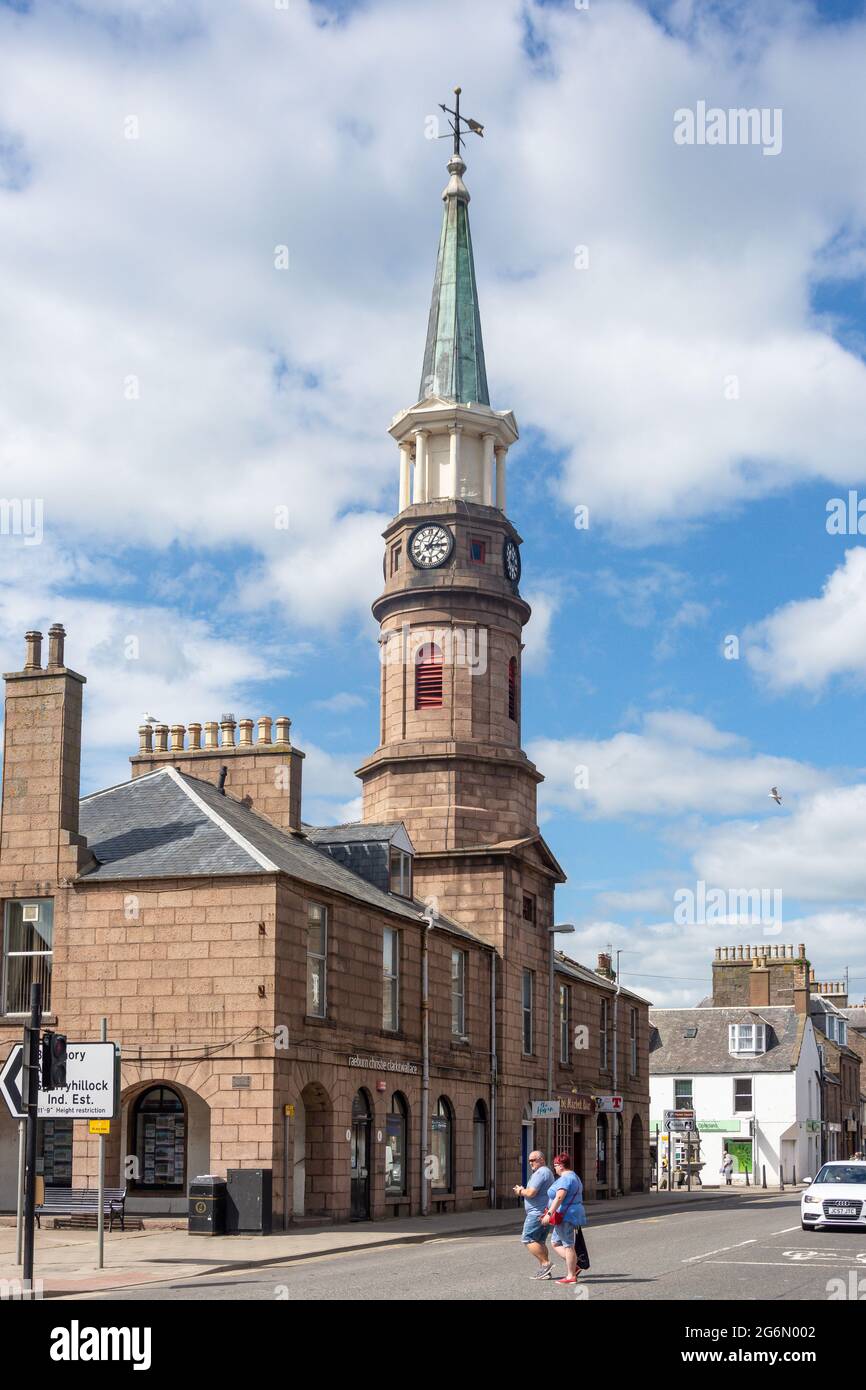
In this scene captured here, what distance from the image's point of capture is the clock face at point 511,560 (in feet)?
158

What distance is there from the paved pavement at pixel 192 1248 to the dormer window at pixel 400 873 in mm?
7872

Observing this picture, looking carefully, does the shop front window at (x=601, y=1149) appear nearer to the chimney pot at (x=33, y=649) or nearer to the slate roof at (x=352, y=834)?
the slate roof at (x=352, y=834)

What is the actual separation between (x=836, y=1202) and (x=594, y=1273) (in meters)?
9.82

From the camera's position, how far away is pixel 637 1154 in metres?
57.0

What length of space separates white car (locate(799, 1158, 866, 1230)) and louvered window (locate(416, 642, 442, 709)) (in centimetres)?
2034

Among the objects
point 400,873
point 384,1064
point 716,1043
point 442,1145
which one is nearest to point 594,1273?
point 384,1064

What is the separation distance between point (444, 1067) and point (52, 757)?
41.4 ft

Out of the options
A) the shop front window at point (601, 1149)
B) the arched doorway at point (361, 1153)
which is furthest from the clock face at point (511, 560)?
the arched doorway at point (361, 1153)

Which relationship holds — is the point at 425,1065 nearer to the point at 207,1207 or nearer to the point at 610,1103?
the point at 207,1207

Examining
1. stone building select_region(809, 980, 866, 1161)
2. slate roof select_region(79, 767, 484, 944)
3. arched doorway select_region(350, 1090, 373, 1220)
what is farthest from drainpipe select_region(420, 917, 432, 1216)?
stone building select_region(809, 980, 866, 1161)

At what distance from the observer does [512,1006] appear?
4350cm

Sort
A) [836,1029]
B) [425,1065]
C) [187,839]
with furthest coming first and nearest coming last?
[836,1029]
[425,1065]
[187,839]

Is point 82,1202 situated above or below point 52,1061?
below
